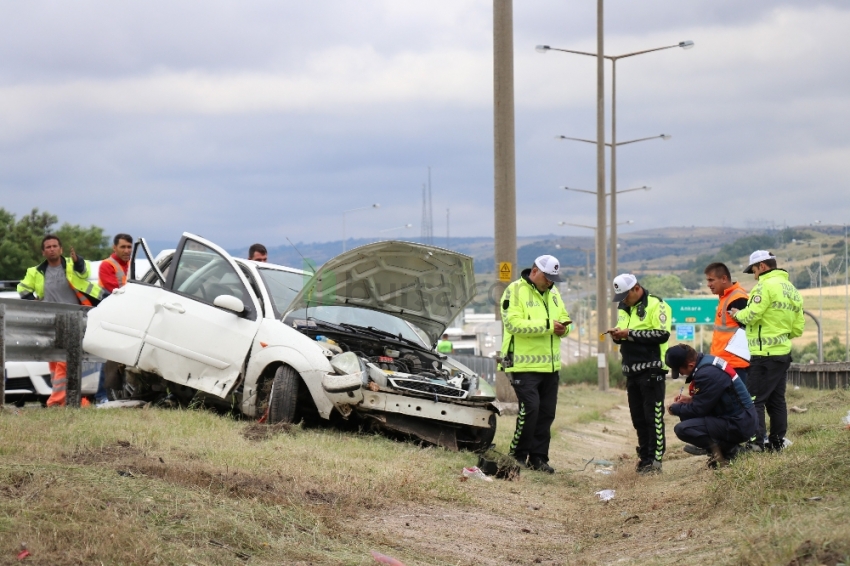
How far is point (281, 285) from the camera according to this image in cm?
1187

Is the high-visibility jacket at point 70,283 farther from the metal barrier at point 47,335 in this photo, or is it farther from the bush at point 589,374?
the bush at point 589,374

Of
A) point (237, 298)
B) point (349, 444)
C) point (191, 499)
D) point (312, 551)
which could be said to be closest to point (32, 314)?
point (237, 298)

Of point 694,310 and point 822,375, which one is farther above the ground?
point 822,375

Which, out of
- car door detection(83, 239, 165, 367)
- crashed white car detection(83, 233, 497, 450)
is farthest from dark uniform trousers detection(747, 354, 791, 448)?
car door detection(83, 239, 165, 367)

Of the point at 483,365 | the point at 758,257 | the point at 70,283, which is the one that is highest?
the point at 758,257

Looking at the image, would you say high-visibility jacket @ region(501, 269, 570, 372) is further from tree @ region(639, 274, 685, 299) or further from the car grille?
tree @ region(639, 274, 685, 299)

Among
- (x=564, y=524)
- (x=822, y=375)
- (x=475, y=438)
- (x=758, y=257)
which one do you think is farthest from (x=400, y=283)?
(x=822, y=375)

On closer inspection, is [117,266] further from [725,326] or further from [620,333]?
[725,326]

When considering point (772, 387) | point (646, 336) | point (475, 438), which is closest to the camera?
point (772, 387)

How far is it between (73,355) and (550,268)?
4926mm

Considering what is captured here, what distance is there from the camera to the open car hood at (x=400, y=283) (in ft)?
36.9

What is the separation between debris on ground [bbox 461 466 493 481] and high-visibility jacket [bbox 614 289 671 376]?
1977 mm

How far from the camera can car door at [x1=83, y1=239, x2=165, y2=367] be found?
11406 millimetres

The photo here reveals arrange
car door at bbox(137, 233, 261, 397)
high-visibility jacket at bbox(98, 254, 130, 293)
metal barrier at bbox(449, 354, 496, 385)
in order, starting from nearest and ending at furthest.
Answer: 1. car door at bbox(137, 233, 261, 397)
2. high-visibility jacket at bbox(98, 254, 130, 293)
3. metal barrier at bbox(449, 354, 496, 385)
